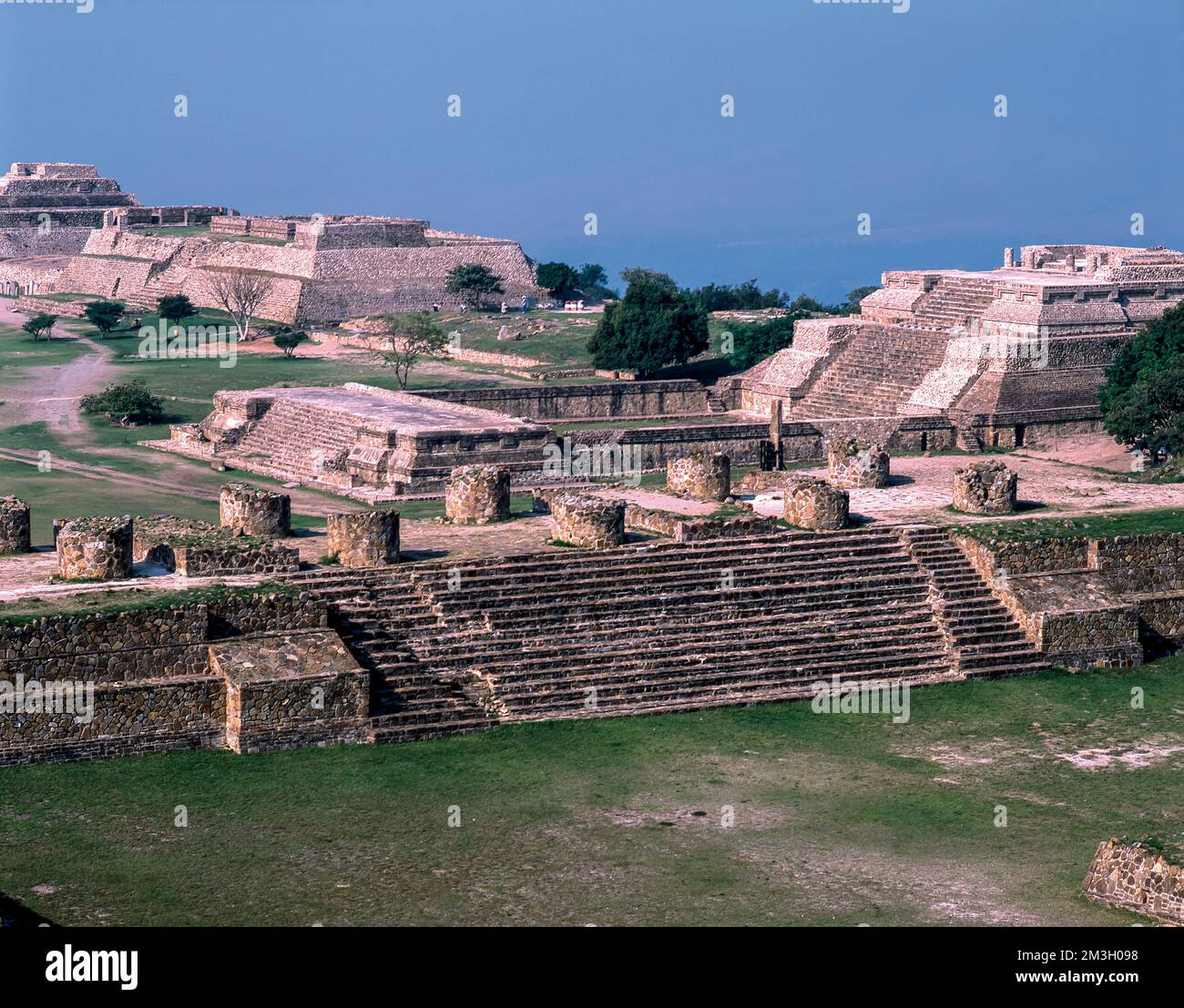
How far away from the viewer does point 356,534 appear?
2527 cm

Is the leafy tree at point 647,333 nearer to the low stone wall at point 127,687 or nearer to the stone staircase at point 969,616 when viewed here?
the stone staircase at point 969,616

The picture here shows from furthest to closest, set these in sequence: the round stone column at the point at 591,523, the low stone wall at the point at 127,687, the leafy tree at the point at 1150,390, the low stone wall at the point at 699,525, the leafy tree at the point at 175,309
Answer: the leafy tree at the point at 175,309
the leafy tree at the point at 1150,390
the low stone wall at the point at 699,525
the round stone column at the point at 591,523
the low stone wall at the point at 127,687

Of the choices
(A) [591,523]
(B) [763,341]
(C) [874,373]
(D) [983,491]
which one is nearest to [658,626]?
(A) [591,523]

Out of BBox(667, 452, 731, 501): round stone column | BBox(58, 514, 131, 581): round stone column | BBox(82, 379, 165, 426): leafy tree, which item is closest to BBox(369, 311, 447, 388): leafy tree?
BBox(82, 379, 165, 426): leafy tree

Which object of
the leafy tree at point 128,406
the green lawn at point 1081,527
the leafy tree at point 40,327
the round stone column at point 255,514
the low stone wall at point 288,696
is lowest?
the low stone wall at point 288,696

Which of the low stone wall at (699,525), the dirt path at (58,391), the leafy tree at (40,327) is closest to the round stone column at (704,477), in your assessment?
the low stone wall at (699,525)

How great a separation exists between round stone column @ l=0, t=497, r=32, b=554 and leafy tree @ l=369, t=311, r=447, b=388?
28.0 meters

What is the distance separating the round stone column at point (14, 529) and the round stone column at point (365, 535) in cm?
396

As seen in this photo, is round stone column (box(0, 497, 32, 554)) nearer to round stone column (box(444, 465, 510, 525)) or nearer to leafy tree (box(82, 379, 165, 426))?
round stone column (box(444, 465, 510, 525))

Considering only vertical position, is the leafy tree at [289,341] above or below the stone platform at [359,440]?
above

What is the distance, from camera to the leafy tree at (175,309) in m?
69.1

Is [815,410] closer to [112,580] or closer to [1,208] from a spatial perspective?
[112,580]

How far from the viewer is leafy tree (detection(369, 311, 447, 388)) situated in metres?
56.0

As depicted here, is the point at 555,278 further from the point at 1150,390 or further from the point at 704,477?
the point at 704,477
